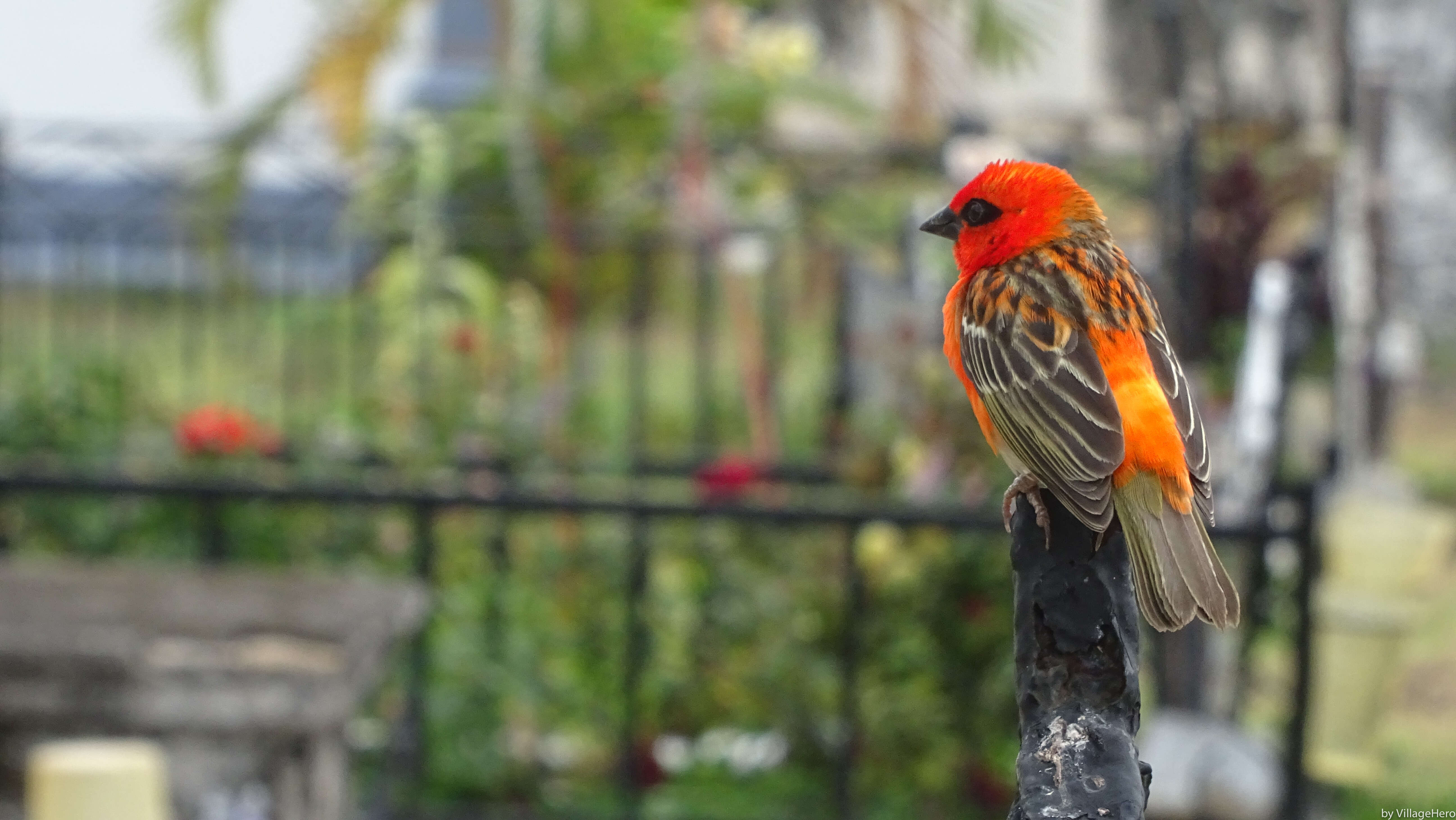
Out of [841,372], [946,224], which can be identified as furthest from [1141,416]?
[841,372]

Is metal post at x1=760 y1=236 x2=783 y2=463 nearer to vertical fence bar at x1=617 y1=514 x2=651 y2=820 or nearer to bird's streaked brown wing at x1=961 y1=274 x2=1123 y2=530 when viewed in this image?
vertical fence bar at x1=617 y1=514 x2=651 y2=820

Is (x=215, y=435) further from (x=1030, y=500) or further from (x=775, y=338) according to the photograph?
(x=1030, y=500)

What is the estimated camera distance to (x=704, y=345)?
22.7 feet

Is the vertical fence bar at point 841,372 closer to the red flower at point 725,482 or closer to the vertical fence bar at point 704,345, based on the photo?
the vertical fence bar at point 704,345

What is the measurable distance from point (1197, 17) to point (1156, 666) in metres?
3.01

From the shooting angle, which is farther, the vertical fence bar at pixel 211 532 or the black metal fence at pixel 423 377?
the vertical fence bar at pixel 211 532

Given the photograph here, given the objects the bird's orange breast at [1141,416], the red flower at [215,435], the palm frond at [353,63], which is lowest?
the red flower at [215,435]

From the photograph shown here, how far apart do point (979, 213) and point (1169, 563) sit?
555 millimetres

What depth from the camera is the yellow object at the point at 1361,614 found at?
173 inches

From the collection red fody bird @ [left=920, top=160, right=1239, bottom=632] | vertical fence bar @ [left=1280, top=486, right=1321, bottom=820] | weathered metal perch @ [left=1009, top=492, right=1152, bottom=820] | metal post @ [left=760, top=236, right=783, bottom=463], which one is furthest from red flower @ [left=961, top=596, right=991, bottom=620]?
weathered metal perch @ [left=1009, top=492, right=1152, bottom=820]

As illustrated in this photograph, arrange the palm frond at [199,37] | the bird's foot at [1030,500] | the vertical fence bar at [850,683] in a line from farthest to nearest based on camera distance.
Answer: the palm frond at [199,37], the vertical fence bar at [850,683], the bird's foot at [1030,500]

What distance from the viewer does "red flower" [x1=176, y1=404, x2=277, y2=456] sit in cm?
560

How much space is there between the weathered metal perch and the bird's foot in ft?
0.16

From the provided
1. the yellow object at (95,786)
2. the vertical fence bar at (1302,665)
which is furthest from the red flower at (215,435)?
the vertical fence bar at (1302,665)
